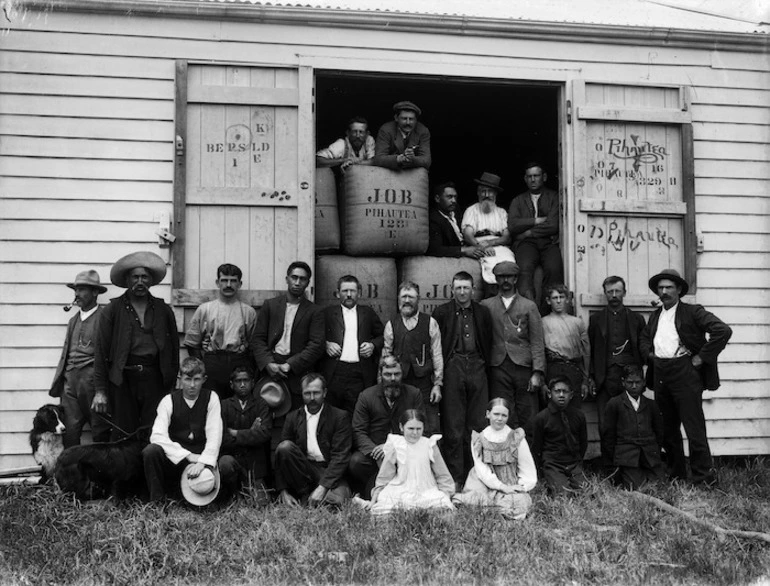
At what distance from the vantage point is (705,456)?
7691 mm

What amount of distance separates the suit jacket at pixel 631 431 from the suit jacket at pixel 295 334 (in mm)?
2704

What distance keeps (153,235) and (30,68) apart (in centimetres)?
187

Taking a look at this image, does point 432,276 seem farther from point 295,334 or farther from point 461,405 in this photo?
point 295,334

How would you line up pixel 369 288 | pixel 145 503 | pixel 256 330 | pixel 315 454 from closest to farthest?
pixel 145 503
pixel 315 454
pixel 256 330
pixel 369 288

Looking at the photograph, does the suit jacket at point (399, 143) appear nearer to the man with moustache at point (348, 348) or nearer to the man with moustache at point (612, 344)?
the man with moustache at point (348, 348)

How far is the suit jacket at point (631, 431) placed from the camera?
25.0 feet

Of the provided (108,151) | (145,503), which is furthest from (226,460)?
(108,151)

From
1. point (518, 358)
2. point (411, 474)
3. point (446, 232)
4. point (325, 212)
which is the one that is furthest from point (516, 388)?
point (325, 212)

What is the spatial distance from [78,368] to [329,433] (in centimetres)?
230

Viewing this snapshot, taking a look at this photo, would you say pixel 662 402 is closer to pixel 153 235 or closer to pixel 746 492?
pixel 746 492

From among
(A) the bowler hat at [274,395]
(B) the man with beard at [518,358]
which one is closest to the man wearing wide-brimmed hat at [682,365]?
(B) the man with beard at [518,358]

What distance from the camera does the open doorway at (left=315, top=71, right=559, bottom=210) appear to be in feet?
37.3

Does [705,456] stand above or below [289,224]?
below

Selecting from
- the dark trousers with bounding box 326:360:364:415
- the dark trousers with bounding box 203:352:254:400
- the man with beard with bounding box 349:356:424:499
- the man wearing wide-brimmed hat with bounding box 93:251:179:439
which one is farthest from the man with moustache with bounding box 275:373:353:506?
the man wearing wide-brimmed hat with bounding box 93:251:179:439
